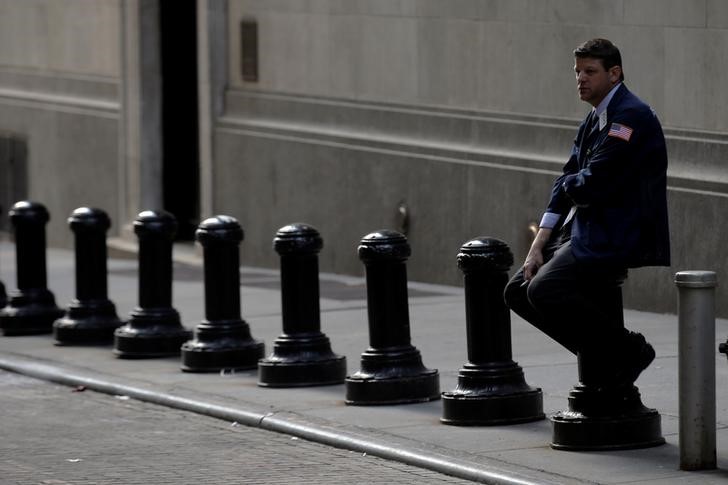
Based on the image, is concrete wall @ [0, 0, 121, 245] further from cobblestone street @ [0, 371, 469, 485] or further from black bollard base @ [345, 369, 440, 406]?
black bollard base @ [345, 369, 440, 406]

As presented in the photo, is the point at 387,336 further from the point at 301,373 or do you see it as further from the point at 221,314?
the point at 221,314

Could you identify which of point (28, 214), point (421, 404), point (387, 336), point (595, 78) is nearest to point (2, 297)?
point (28, 214)

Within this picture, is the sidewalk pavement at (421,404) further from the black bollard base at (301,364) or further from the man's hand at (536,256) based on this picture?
the man's hand at (536,256)

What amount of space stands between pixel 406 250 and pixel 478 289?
3.22 feet

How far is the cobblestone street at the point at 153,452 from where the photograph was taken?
27.4 feet

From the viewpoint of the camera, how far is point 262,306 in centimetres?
1525

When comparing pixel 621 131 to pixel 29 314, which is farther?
pixel 29 314

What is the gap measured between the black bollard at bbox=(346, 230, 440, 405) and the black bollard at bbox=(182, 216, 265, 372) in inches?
67.9

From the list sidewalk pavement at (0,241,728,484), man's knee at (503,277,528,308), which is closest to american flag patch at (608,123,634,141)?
man's knee at (503,277,528,308)

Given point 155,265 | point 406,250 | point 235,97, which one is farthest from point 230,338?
point 235,97

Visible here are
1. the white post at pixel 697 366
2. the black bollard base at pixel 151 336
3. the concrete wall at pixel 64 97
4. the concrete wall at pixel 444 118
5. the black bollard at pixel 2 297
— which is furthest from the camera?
the concrete wall at pixel 64 97

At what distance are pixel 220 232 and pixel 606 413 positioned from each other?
3.95 m

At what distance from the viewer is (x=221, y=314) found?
1169 cm

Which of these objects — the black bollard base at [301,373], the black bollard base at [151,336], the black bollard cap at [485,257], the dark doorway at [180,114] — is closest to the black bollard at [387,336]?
the black bollard base at [301,373]
